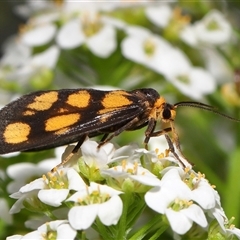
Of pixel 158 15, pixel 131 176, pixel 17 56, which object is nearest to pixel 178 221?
pixel 131 176

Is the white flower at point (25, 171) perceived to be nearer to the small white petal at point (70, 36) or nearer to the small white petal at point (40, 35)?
A: the small white petal at point (70, 36)

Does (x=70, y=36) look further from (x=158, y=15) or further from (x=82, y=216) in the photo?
(x=82, y=216)

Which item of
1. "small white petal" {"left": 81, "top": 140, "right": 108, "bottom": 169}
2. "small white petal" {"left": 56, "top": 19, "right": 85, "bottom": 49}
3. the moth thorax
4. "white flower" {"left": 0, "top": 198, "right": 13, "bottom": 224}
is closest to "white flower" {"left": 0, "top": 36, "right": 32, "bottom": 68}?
"small white petal" {"left": 56, "top": 19, "right": 85, "bottom": 49}

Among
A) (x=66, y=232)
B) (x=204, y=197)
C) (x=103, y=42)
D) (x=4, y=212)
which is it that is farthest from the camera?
(x=103, y=42)

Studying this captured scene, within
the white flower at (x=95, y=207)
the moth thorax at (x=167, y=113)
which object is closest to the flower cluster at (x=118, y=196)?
the white flower at (x=95, y=207)

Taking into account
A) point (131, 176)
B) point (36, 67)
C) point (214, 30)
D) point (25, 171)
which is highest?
point (131, 176)

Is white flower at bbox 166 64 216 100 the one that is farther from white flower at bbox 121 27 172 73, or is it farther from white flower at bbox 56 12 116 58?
white flower at bbox 56 12 116 58
